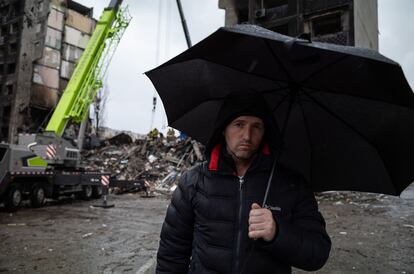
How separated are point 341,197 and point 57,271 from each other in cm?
1109

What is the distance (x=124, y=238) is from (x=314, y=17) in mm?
19767

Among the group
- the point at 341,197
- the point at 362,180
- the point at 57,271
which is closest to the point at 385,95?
the point at 362,180

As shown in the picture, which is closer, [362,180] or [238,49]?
[238,49]

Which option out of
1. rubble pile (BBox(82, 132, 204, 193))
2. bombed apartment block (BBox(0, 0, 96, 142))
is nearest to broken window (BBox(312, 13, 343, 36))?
rubble pile (BBox(82, 132, 204, 193))

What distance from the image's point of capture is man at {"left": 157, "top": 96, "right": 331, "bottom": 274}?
1.64 metres

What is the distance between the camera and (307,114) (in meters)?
2.26

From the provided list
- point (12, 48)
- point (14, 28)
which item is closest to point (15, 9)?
point (14, 28)

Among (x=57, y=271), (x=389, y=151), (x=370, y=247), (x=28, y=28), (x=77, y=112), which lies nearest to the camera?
(x=389, y=151)

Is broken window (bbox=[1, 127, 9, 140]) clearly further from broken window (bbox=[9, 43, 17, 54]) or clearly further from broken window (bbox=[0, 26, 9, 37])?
broken window (bbox=[0, 26, 9, 37])

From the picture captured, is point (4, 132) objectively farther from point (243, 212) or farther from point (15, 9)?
point (243, 212)

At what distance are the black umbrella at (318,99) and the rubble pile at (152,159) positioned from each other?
14686mm

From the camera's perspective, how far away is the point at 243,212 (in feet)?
5.76

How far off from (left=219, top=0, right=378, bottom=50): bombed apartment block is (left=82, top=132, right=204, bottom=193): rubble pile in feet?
33.2

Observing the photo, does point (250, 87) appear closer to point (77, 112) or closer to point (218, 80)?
point (218, 80)
